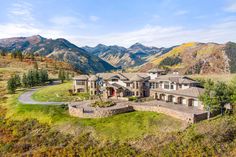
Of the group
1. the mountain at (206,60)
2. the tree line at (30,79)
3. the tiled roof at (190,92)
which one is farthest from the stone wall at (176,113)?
the mountain at (206,60)

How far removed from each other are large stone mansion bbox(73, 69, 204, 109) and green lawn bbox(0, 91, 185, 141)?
8567 millimetres

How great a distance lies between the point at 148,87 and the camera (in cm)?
5247

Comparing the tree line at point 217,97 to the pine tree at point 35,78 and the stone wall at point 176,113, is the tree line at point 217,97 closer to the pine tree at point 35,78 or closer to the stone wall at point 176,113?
the stone wall at point 176,113

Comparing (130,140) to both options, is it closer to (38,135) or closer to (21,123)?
(38,135)

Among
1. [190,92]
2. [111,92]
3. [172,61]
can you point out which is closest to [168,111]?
[190,92]

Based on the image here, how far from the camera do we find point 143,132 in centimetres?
3084

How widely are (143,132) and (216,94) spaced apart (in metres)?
13.7

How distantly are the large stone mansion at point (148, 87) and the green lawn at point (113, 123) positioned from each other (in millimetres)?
8567

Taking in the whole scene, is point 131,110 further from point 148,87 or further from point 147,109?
point 148,87

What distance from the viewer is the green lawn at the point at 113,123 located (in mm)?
31062

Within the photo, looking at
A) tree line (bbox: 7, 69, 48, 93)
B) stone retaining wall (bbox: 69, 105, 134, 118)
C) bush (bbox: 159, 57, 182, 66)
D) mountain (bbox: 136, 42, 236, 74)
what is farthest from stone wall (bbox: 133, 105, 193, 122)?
bush (bbox: 159, 57, 182, 66)

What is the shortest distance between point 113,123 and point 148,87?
20.6 metres

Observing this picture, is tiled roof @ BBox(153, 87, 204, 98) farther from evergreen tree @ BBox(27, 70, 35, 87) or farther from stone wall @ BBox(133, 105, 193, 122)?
evergreen tree @ BBox(27, 70, 35, 87)

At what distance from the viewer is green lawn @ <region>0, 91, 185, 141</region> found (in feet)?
102
